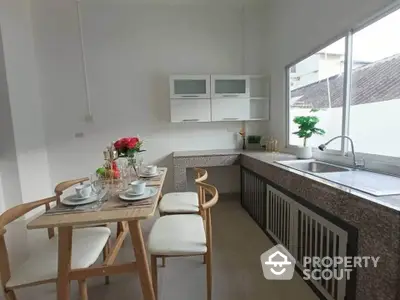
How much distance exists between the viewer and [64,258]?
129 centimetres

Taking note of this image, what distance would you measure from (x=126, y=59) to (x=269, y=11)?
2428 mm

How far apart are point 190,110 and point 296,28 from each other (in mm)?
1808

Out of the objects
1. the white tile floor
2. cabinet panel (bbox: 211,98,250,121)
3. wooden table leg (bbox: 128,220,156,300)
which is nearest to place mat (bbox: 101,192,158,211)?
wooden table leg (bbox: 128,220,156,300)

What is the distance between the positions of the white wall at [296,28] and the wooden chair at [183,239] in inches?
76.3

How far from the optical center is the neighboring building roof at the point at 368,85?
174 centimetres

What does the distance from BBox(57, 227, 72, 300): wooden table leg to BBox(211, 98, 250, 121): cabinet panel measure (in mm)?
2783

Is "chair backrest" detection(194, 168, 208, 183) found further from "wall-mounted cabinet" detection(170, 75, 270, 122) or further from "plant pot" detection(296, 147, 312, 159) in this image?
"wall-mounted cabinet" detection(170, 75, 270, 122)

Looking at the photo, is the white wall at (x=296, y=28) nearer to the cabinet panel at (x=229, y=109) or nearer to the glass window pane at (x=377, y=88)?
the glass window pane at (x=377, y=88)

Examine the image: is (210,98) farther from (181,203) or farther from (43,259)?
(43,259)

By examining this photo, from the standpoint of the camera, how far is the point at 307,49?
2.73m

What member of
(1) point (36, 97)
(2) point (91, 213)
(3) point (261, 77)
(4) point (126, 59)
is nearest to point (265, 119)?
(3) point (261, 77)

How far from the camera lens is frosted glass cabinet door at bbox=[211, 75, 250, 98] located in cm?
367

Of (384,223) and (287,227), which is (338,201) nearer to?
(384,223)

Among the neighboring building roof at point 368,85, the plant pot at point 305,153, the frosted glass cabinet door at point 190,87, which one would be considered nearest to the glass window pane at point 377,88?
the neighboring building roof at point 368,85
